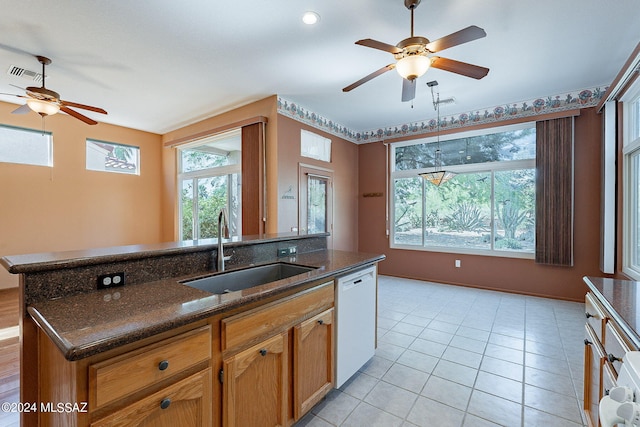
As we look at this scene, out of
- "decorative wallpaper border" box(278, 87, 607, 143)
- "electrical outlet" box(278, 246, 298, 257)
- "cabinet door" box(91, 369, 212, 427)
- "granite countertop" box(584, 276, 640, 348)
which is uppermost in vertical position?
"decorative wallpaper border" box(278, 87, 607, 143)

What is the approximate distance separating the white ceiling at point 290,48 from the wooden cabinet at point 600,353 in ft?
7.65

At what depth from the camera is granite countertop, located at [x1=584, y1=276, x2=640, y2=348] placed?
1.00 m

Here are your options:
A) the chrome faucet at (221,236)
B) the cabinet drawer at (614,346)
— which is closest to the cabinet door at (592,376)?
the cabinet drawer at (614,346)

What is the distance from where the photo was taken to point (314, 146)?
4.87 meters

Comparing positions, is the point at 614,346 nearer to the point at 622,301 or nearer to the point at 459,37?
the point at 622,301

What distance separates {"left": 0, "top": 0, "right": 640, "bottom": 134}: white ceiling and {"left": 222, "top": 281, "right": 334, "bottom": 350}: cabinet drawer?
2.25 metres

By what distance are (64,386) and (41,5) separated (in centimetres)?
300

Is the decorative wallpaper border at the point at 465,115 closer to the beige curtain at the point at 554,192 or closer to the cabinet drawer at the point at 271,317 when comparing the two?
the beige curtain at the point at 554,192

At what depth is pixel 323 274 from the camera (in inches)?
68.2

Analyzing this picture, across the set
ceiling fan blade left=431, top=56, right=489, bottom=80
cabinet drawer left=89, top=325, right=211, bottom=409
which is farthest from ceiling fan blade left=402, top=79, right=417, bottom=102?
cabinet drawer left=89, top=325, right=211, bottom=409

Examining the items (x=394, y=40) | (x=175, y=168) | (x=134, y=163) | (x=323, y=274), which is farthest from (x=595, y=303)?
(x=134, y=163)

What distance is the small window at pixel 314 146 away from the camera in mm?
4617

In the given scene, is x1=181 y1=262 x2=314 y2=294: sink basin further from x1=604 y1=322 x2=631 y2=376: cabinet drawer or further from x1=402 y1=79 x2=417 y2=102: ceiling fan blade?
x1=402 y1=79 x2=417 y2=102: ceiling fan blade

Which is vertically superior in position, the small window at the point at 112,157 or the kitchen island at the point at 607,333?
the small window at the point at 112,157
